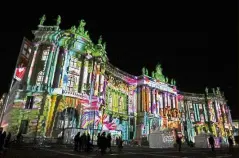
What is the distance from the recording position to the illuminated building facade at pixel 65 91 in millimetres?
30062

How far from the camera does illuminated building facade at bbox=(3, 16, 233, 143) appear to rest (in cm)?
3006

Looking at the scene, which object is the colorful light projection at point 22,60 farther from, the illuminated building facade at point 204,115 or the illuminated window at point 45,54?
the illuminated building facade at point 204,115

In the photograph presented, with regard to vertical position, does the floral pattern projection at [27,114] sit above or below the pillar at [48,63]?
below

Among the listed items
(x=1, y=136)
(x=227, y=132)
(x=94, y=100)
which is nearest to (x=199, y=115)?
(x=227, y=132)

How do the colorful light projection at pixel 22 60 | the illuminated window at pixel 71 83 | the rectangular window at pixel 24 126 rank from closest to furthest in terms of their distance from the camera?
the colorful light projection at pixel 22 60 → the rectangular window at pixel 24 126 → the illuminated window at pixel 71 83

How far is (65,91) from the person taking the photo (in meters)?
32.6

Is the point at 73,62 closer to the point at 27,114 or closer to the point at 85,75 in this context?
the point at 85,75

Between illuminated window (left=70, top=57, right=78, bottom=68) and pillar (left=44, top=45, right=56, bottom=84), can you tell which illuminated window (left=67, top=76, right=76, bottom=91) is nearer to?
illuminated window (left=70, top=57, right=78, bottom=68)

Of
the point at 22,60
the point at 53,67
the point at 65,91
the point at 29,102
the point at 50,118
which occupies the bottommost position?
the point at 50,118

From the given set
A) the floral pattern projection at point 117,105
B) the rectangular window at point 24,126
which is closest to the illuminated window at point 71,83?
the rectangular window at point 24,126

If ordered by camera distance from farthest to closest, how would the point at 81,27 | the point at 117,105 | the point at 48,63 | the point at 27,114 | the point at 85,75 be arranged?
the point at 117,105, the point at 81,27, the point at 85,75, the point at 48,63, the point at 27,114

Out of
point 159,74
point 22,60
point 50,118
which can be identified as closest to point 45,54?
point 22,60

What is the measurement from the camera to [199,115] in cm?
6906

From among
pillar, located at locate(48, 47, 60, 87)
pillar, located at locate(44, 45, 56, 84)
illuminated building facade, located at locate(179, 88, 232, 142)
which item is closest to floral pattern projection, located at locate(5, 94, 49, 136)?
pillar, located at locate(48, 47, 60, 87)
